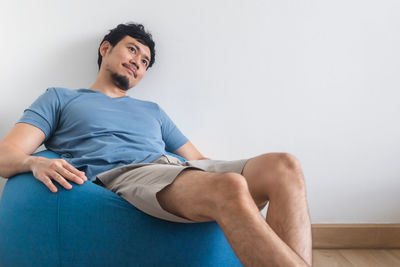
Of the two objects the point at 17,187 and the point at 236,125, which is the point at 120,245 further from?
the point at 236,125

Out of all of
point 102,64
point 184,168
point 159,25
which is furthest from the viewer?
point 159,25

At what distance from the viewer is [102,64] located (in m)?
1.78

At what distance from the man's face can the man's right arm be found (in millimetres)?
492

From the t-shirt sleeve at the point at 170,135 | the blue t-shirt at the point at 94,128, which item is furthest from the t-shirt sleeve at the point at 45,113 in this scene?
the t-shirt sleeve at the point at 170,135

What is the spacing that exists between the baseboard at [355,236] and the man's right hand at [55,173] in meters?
1.41

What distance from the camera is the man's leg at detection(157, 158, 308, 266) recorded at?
32.7 inches

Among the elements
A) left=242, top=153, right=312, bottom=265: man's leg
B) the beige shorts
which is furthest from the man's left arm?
left=242, top=153, right=312, bottom=265: man's leg

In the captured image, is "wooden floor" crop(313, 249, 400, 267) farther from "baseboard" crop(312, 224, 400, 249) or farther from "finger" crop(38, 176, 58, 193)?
"finger" crop(38, 176, 58, 193)

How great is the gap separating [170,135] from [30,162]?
725 millimetres

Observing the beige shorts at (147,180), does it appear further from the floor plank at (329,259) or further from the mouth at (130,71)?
the floor plank at (329,259)

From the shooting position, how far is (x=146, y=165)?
4.21 ft

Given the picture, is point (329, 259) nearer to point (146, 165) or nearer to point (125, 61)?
point (146, 165)

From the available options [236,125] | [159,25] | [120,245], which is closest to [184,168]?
[120,245]

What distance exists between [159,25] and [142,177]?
3.45ft
